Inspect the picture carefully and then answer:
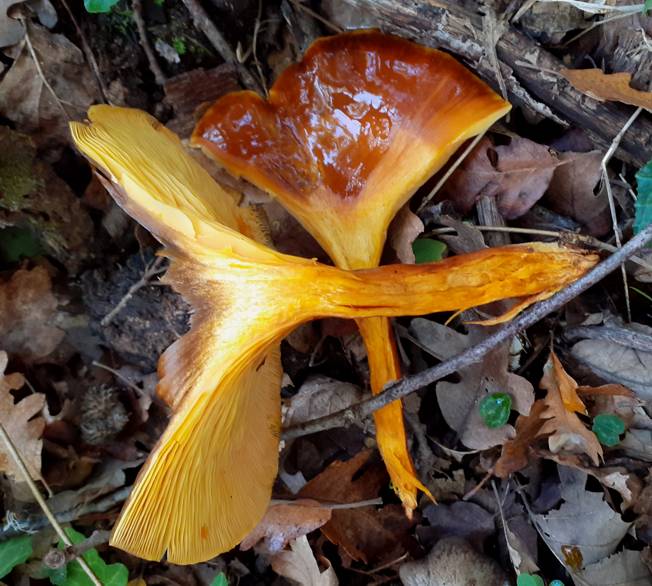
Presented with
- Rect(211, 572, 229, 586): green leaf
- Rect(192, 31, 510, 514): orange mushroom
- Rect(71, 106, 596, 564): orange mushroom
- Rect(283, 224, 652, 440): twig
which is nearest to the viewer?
Rect(71, 106, 596, 564): orange mushroom

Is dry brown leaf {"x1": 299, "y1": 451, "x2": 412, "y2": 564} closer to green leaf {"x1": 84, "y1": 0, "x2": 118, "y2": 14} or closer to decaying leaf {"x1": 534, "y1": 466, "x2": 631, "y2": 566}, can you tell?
decaying leaf {"x1": 534, "y1": 466, "x2": 631, "y2": 566}

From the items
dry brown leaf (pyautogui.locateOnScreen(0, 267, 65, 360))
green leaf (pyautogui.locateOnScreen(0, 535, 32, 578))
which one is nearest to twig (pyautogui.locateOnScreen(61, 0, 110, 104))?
dry brown leaf (pyautogui.locateOnScreen(0, 267, 65, 360))

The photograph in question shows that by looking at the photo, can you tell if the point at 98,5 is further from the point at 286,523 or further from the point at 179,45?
the point at 286,523

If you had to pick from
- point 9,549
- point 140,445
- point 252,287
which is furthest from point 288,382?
point 9,549

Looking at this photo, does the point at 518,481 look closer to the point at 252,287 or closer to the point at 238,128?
the point at 252,287

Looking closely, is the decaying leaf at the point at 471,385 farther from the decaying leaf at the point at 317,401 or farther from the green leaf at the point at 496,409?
the decaying leaf at the point at 317,401
